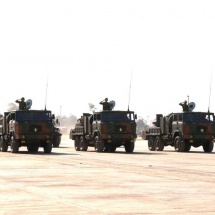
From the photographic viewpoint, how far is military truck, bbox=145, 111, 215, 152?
3881 cm

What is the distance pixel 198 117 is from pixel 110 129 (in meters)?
5.08

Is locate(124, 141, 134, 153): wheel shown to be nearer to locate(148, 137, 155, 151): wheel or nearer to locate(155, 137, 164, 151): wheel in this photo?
locate(155, 137, 164, 151): wheel

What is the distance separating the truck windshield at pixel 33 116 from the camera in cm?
3637

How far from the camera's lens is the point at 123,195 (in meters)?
13.5

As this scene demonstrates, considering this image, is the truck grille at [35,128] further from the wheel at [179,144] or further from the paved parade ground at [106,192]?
the paved parade ground at [106,192]

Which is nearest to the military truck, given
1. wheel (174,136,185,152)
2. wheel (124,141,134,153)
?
wheel (174,136,185,152)

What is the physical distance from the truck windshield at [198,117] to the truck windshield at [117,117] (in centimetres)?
299

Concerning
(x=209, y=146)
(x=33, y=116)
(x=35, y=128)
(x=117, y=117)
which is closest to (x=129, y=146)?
(x=117, y=117)

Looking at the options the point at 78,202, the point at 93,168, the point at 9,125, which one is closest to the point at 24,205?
the point at 78,202

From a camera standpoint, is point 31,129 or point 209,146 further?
point 209,146

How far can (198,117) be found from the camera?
39.5 meters

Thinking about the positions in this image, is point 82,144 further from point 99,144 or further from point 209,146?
point 209,146

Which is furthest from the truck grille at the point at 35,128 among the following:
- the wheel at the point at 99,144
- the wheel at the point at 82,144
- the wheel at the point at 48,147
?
the wheel at the point at 82,144

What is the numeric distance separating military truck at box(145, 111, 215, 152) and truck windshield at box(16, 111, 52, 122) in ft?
23.4
